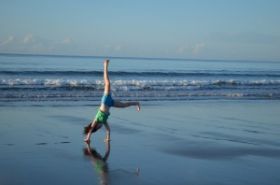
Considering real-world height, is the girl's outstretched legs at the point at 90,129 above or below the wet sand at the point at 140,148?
above

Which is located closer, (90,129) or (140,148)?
(140,148)

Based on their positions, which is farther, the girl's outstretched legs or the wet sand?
the girl's outstretched legs

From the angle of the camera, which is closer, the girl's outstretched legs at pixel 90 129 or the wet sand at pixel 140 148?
the wet sand at pixel 140 148

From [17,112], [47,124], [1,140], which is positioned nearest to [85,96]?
[17,112]

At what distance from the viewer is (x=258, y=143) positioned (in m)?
11.8

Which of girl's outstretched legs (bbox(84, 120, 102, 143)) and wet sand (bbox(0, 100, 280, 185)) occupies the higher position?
girl's outstretched legs (bbox(84, 120, 102, 143))

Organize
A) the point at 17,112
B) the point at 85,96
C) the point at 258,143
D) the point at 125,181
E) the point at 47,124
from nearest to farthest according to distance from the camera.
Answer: the point at 125,181 → the point at 258,143 → the point at 47,124 → the point at 17,112 → the point at 85,96

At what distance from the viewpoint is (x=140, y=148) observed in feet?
34.7

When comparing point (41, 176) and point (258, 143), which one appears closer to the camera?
point (41, 176)

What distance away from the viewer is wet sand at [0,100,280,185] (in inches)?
321

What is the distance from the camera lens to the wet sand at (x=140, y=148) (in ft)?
26.7

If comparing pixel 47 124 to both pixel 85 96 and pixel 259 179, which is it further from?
pixel 85 96

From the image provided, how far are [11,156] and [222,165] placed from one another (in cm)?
406

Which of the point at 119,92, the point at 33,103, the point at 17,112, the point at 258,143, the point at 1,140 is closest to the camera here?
the point at 1,140
